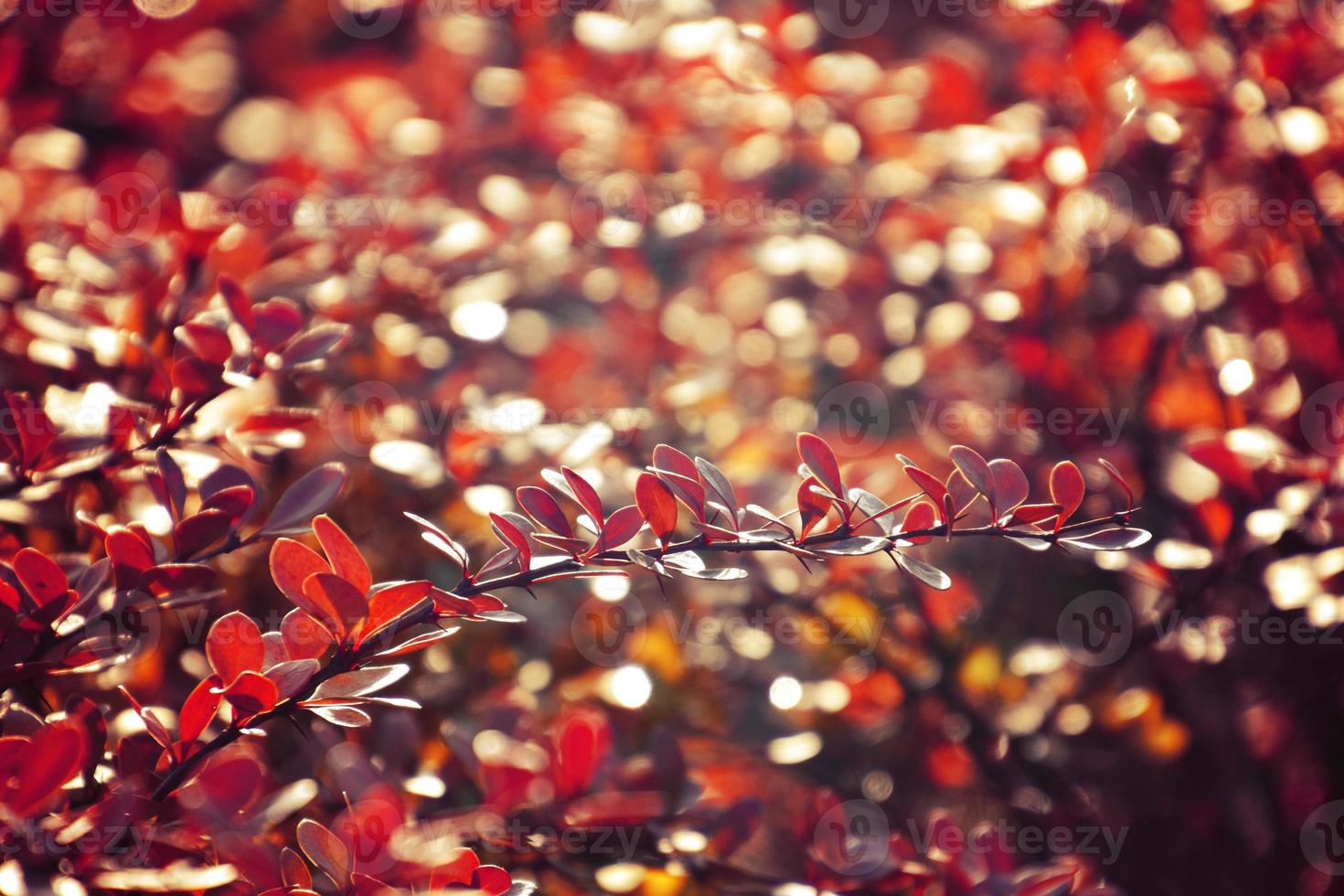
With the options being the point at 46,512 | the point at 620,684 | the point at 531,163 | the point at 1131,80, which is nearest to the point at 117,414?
the point at 46,512

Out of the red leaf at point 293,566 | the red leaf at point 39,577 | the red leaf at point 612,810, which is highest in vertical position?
the red leaf at point 293,566

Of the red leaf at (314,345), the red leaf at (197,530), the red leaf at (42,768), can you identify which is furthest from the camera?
the red leaf at (314,345)

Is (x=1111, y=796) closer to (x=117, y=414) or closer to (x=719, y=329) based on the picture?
(x=719, y=329)

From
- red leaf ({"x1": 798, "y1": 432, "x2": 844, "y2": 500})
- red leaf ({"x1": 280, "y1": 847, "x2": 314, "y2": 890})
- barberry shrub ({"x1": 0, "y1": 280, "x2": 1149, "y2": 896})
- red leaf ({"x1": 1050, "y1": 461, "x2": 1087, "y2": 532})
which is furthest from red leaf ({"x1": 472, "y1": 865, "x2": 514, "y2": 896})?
red leaf ({"x1": 1050, "y1": 461, "x2": 1087, "y2": 532})

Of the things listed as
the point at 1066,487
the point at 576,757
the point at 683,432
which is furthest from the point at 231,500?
the point at 683,432

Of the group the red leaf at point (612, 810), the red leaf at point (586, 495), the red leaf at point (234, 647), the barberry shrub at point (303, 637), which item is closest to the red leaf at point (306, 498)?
the barberry shrub at point (303, 637)

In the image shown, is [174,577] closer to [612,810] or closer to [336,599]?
[336,599]

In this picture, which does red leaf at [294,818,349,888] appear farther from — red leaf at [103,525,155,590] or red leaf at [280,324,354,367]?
red leaf at [280,324,354,367]

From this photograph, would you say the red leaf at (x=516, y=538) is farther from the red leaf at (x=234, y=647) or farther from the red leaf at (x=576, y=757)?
the red leaf at (x=576, y=757)
